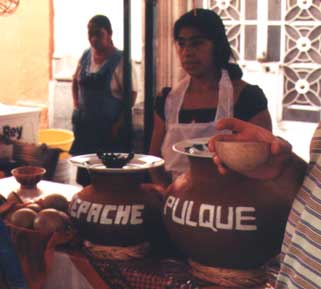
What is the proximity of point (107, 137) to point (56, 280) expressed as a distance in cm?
272

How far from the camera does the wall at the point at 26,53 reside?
20.9 ft

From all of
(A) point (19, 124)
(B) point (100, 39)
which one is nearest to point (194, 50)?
(A) point (19, 124)

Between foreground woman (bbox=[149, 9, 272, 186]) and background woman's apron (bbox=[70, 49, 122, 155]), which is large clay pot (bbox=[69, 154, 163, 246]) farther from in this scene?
background woman's apron (bbox=[70, 49, 122, 155])

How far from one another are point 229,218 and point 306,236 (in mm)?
344

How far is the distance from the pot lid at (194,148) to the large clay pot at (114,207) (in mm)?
149

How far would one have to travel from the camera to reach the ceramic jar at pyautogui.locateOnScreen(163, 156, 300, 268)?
1.71m

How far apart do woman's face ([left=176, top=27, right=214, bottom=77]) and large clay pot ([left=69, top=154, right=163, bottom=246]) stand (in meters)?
1.04

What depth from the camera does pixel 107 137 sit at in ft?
15.7

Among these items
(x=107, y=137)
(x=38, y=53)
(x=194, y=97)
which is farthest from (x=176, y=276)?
(x=38, y=53)

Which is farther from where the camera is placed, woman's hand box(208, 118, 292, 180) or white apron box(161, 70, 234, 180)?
white apron box(161, 70, 234, 180)

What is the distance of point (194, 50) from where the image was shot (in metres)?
2.90

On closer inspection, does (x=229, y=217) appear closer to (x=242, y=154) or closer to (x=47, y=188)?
(x=242, y=154)

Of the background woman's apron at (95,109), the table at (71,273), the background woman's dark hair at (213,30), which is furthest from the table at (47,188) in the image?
the background woman's apron at (95,109)

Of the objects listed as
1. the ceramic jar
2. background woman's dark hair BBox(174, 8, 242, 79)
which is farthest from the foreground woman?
the ceramic jar
